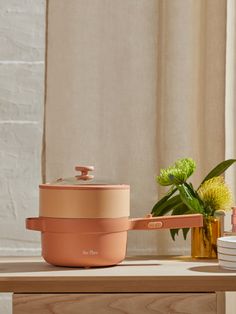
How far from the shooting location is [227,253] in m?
1.47

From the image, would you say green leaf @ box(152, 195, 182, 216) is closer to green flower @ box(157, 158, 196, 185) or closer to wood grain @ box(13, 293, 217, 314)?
green flower @ box(157, 158, 196, 185)

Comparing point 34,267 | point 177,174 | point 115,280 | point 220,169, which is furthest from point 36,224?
point 220,169

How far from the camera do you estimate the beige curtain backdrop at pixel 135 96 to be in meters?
1.85

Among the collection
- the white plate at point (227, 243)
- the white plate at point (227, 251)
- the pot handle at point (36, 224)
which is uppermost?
the pot handle at point (36, 224)

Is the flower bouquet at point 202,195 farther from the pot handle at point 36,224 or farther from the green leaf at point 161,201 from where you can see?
the pot handle at point 36,224

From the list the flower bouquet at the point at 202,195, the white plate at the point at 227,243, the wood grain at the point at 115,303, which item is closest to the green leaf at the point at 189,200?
the flower bouquet at the point at 202,195

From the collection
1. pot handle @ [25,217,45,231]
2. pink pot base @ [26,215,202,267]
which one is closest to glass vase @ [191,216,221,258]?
pink pot base @ [26,215,202,267]

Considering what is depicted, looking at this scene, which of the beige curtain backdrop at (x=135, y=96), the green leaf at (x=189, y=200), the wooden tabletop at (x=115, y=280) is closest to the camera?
the wooden tabletop at (x=115, y=280)

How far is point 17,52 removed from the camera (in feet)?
6.15

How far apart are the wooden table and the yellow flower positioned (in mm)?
244

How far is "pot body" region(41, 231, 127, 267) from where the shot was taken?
1.48 meters

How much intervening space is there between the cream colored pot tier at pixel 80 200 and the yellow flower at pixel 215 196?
0.82 ft

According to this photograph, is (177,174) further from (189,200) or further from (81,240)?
(81,240)

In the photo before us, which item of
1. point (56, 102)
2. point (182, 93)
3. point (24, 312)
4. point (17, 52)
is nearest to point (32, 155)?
point (56, 102)
